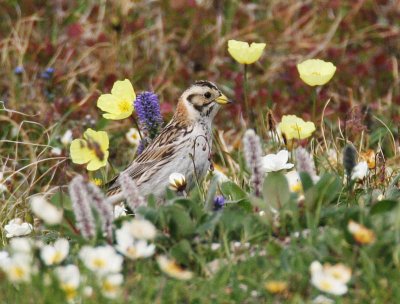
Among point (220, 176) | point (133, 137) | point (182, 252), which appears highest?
point (182, 252)

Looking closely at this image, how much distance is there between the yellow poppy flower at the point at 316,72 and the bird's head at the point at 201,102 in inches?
21.8

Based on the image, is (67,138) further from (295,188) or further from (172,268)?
(172,268)

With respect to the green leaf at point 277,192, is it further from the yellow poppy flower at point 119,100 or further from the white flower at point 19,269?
the yellow poppy flower at point 119,100

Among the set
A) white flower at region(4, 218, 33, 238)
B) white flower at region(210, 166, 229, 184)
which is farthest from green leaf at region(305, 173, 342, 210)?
white flower at region(4, 218, 33, 238)

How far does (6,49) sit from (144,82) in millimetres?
1064

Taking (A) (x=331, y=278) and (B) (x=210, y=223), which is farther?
(B) (x=210, y=223)

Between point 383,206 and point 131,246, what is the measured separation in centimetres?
103

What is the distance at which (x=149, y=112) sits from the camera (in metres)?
5.60

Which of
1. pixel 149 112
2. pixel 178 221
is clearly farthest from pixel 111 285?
pixel 149 112

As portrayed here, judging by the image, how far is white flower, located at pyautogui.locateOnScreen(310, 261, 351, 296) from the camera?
363cm

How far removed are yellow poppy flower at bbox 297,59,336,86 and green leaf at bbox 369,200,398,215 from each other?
4.00 feet

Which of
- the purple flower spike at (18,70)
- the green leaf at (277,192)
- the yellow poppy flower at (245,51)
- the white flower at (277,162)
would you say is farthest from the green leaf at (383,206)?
the purple flower spike at (18,70)

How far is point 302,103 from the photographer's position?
25.7 feet

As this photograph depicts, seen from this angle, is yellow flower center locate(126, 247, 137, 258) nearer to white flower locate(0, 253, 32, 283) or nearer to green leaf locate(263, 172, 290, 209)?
white flower locate(0, 253, 32, 283)
